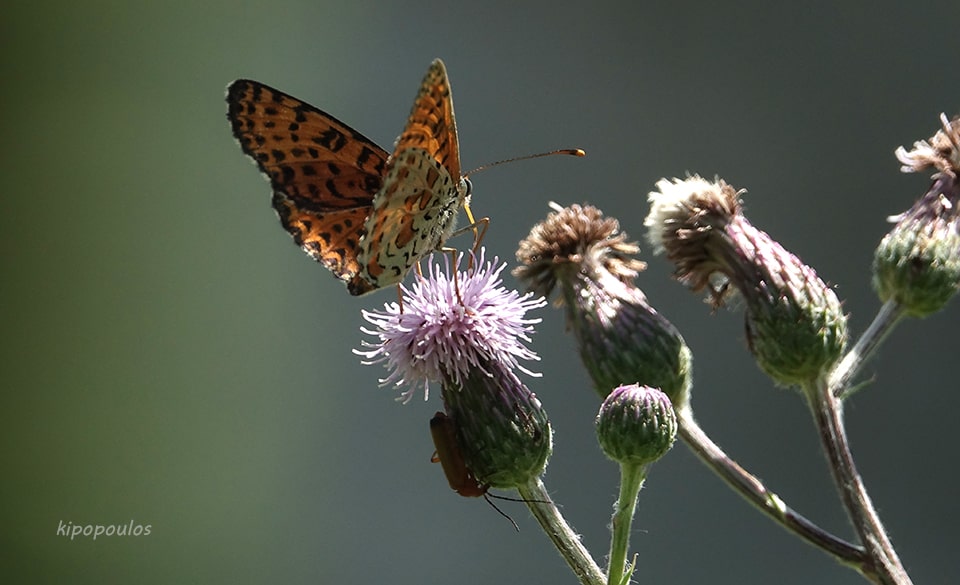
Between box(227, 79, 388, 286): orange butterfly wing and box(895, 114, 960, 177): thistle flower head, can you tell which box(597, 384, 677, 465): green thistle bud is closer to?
box(227, 79, 388, 286): orange butterfly wing

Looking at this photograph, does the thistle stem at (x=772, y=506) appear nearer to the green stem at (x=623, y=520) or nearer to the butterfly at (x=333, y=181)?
the green stem at (x=623, y=520)

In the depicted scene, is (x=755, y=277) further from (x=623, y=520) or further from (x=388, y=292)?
(x=388, y=292)

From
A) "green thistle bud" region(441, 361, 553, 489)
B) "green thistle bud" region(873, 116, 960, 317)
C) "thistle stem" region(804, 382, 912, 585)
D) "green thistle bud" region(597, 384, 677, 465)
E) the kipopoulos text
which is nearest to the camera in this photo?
"thistle stem" region(804, 382, 912, 585)

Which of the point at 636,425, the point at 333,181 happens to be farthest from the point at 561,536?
the point at 333,181

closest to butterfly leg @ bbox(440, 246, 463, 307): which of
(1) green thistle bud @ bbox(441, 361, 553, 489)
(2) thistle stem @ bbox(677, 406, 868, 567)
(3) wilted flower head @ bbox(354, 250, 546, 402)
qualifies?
(3) wilted flower head @ bbox(354, 250, 546, 402)

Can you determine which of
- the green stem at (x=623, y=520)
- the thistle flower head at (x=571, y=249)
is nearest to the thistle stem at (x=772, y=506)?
the green stem at (x=623, y=520)

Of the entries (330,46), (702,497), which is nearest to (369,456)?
(702,497)
